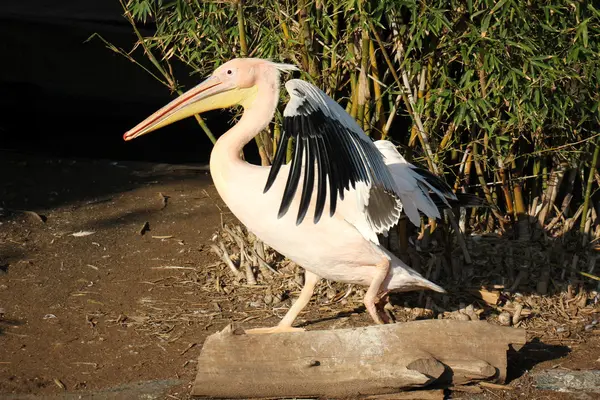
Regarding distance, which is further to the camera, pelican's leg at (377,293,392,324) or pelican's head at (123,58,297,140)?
pelican's leg at (377,293,392,324)

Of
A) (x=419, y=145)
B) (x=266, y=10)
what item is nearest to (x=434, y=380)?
(x=419, y=145)

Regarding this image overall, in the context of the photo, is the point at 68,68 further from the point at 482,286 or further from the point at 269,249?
the point at 482,286

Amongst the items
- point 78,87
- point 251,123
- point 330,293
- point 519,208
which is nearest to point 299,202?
point 251,123

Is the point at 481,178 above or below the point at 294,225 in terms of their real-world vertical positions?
above

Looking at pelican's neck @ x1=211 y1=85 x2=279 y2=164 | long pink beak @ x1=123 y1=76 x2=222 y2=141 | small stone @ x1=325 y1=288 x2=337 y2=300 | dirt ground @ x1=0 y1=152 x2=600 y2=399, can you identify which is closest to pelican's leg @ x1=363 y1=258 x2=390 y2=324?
dirt ground @ x1=0 y1=152 x2=600 y2=399

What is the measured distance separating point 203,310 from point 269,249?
2.06 feet

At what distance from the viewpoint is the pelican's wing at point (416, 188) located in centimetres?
398

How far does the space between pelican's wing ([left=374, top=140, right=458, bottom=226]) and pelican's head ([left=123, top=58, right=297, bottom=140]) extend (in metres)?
0.65

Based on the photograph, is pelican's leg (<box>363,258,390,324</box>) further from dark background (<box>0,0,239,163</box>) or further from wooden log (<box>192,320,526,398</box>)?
dark background (<box>0,0,239,163</box>)

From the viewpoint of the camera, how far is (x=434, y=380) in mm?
3484

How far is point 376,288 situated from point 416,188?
487 mm

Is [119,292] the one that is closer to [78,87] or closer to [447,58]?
[447,58]

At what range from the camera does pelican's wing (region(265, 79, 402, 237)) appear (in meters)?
3.39

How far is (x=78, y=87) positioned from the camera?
31.5 ft
